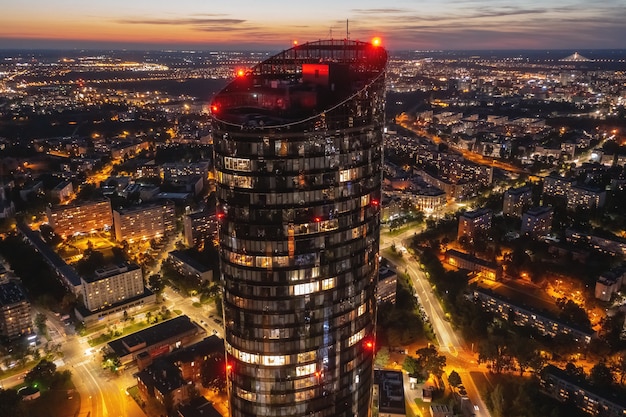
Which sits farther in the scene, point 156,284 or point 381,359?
point 156,284

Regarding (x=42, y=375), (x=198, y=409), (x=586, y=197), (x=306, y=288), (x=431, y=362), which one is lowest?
(x=42, y=375)

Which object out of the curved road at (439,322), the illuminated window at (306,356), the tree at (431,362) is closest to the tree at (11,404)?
the illuminated window at (306,356)

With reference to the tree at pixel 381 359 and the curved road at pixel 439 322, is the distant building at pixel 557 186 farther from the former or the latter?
the tree at pixel 381 359

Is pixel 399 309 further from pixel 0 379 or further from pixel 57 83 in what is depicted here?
pixel 57 83

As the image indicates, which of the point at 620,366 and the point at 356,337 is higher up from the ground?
the point at 356,337

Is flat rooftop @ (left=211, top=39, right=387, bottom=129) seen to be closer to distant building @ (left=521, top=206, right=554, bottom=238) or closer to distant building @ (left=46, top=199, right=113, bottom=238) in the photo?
distant building @ (left=521, top=206, right=554, bottom=238)

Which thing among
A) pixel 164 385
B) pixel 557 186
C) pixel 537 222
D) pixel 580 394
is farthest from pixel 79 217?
pixel 557 186

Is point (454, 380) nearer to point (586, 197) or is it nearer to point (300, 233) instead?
point (300, 233)
